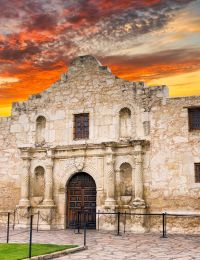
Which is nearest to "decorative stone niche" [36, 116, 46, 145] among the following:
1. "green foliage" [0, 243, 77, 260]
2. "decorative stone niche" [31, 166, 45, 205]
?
"decorative stone niche" [31, 166, 45, 205]

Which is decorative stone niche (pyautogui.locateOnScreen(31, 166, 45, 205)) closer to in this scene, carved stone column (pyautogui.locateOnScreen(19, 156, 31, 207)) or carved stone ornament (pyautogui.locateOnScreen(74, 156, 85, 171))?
carved stone column (pyautogui.locateOnScreen(19, 156, 31, 207))

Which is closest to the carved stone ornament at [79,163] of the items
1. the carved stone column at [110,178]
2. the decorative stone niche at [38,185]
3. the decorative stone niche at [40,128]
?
the carved stone column at [110,178]

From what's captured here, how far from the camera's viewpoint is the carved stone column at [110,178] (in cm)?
1791

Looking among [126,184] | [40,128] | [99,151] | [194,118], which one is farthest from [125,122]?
[40,128]

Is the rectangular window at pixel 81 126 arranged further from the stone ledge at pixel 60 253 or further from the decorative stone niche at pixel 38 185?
the stone ledge at pixel 60 253

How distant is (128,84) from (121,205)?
17.4ft

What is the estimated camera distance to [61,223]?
19.2 meters

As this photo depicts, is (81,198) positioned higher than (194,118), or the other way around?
Result: (194,118)

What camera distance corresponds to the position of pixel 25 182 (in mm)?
20094

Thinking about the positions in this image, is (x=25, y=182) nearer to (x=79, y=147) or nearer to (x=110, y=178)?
(x=79, y=147)

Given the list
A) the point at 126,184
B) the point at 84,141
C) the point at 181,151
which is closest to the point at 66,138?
the point at 84,141

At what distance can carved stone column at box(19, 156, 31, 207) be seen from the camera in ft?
65.1

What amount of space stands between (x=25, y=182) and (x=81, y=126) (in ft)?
12.3

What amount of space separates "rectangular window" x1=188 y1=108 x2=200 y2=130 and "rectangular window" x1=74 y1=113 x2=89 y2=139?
4.73 m
